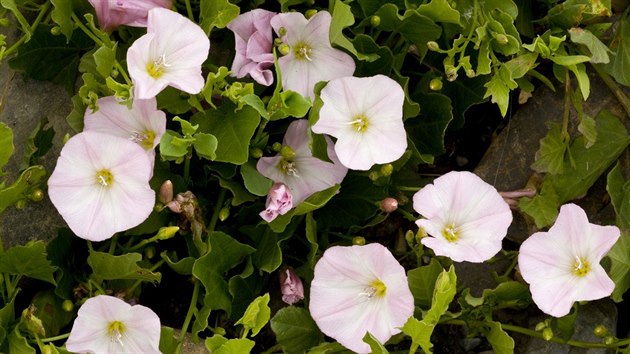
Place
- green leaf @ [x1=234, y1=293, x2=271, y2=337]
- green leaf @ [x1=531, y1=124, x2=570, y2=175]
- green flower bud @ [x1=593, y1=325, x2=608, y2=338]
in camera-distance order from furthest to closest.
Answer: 1. green leaf @ [x1=531, y1=124, x2=570, y2=175]
2. green flower bud @ [x1=593, y1=325, x2=608, y2=338]
3. green leaf @ [x1=234, y1=293, x2=271, y2=337]

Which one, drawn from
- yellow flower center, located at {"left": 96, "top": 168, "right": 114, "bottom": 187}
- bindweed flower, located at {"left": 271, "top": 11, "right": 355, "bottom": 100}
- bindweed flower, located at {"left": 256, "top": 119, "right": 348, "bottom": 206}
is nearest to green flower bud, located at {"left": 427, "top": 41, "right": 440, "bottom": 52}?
bindweed flower, located at {"left": 271, "top": 11, "right": 355, "bottom": 100}

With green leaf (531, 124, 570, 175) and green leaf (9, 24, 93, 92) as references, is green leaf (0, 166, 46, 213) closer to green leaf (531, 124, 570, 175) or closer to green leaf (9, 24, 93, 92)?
green leaf (9, 24, 93, 92)

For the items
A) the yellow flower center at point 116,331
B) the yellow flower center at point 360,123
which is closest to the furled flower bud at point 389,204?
the yellow flower center at point 360,123

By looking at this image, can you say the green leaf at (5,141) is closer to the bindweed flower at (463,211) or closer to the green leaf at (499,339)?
the bindweed flower at (463,211)

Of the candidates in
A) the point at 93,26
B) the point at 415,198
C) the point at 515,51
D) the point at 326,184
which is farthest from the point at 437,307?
the point at 93,26

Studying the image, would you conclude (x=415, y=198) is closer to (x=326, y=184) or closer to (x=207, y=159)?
(x=326, y=184)

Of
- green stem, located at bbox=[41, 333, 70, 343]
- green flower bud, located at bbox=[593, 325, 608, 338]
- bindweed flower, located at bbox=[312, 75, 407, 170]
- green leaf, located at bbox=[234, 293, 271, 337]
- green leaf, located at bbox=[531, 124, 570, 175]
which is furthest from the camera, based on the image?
green leaf, located at bbox=[531, 124, 570, 175]
